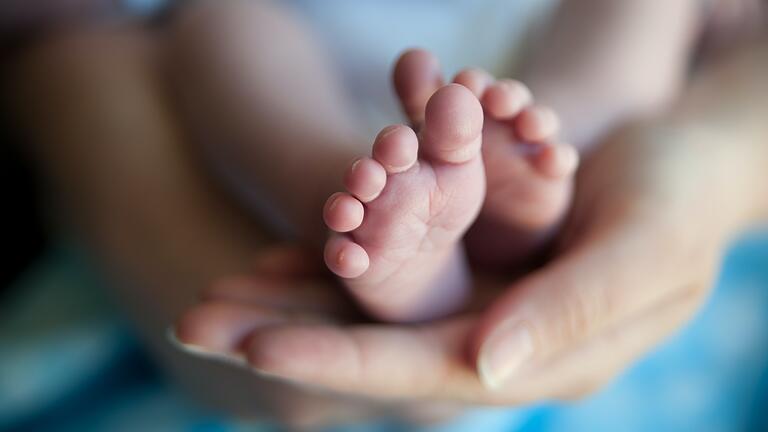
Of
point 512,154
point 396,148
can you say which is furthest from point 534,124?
point 396,148

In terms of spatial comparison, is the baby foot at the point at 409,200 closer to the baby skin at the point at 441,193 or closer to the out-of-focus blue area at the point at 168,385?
the baby skin at the point at 441,193

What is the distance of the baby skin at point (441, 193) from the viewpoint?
379mm

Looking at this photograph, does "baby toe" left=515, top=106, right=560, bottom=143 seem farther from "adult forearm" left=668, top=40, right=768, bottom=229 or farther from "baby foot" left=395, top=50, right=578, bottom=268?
"adult forearm" left=668, top=40, right=768, bottom=229

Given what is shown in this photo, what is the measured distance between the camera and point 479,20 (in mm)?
775

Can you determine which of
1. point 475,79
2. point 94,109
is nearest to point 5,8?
point 94,109

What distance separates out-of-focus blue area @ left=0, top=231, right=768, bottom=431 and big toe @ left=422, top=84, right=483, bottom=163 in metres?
0.27

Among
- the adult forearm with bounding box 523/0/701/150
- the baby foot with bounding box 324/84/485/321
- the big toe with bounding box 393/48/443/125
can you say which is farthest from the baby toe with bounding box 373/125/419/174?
the adult forearm with bounding box 523/0/701/150

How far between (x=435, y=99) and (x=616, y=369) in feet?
0.94

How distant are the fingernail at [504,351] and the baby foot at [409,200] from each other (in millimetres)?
58

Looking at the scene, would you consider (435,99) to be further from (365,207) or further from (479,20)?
(479,20)

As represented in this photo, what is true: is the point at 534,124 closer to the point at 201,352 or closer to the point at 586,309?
the point at 586,309

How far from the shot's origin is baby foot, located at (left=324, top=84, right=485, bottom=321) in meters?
0.38

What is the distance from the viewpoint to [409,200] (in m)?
0.39

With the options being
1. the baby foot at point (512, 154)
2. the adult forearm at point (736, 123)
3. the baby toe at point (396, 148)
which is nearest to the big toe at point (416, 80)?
the baby foot at point (512, 154)
